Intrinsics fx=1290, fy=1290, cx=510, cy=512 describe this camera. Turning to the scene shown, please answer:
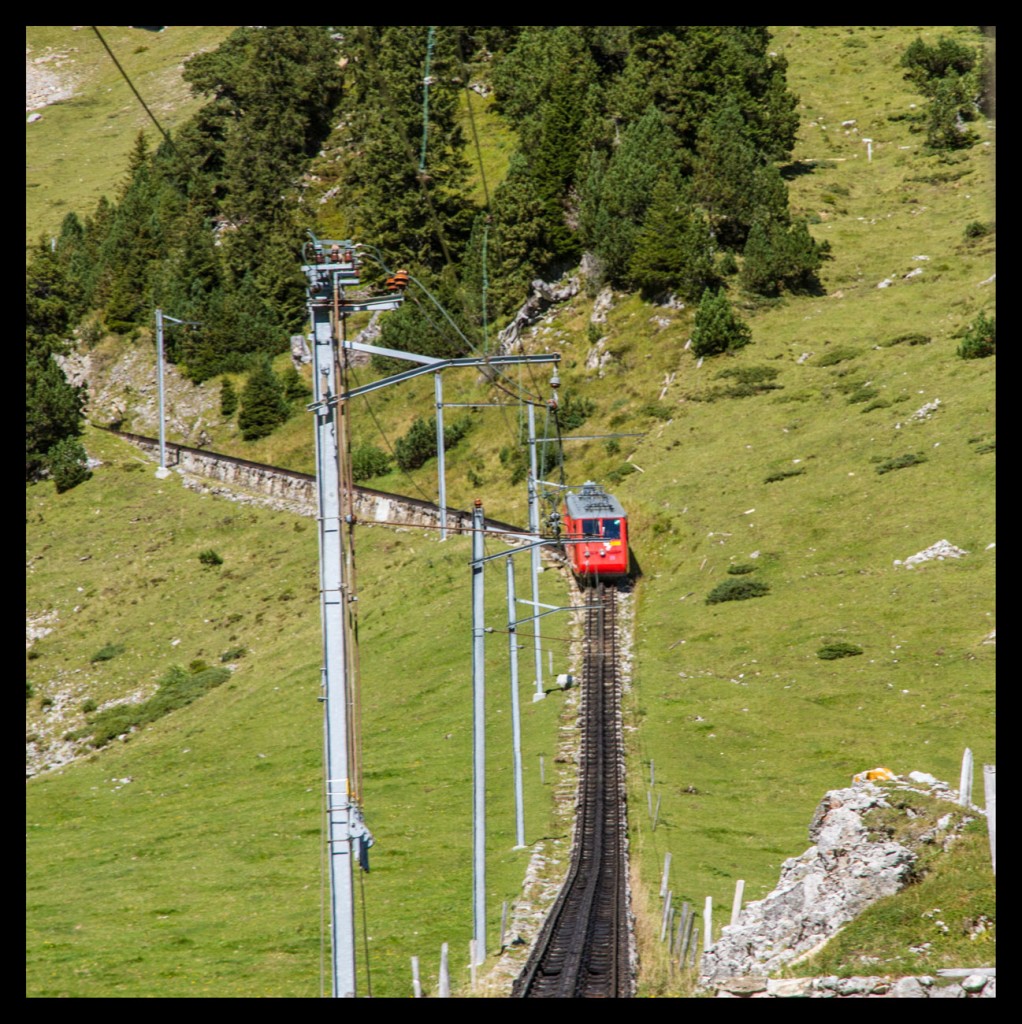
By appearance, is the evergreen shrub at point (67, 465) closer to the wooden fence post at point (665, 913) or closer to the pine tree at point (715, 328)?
the pine tree at point (715, 328)

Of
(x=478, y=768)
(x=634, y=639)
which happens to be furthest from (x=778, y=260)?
(x=478, y=768)

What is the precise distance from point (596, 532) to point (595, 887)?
A: 31.8 metres

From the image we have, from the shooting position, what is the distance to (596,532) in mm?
67062

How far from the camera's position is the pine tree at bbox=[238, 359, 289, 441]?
4564 inches

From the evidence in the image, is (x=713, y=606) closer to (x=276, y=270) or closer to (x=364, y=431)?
(x=364, y=431)

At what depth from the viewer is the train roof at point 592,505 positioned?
66938mm

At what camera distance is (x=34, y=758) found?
73.7 metres

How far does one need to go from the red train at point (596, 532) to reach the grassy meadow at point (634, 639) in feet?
8.36

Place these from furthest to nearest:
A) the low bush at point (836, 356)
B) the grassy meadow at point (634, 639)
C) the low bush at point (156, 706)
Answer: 1. the low bush at point (836, 356)
2. the low bush at point (156, 706)
3. the grassy meadow at point (634, 639)

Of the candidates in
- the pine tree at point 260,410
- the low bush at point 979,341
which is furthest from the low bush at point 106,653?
the low bush at point 979,341

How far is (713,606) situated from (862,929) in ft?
140

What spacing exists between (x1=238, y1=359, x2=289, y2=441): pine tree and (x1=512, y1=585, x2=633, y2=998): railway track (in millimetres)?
61371

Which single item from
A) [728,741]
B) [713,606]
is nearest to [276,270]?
[713,606]
